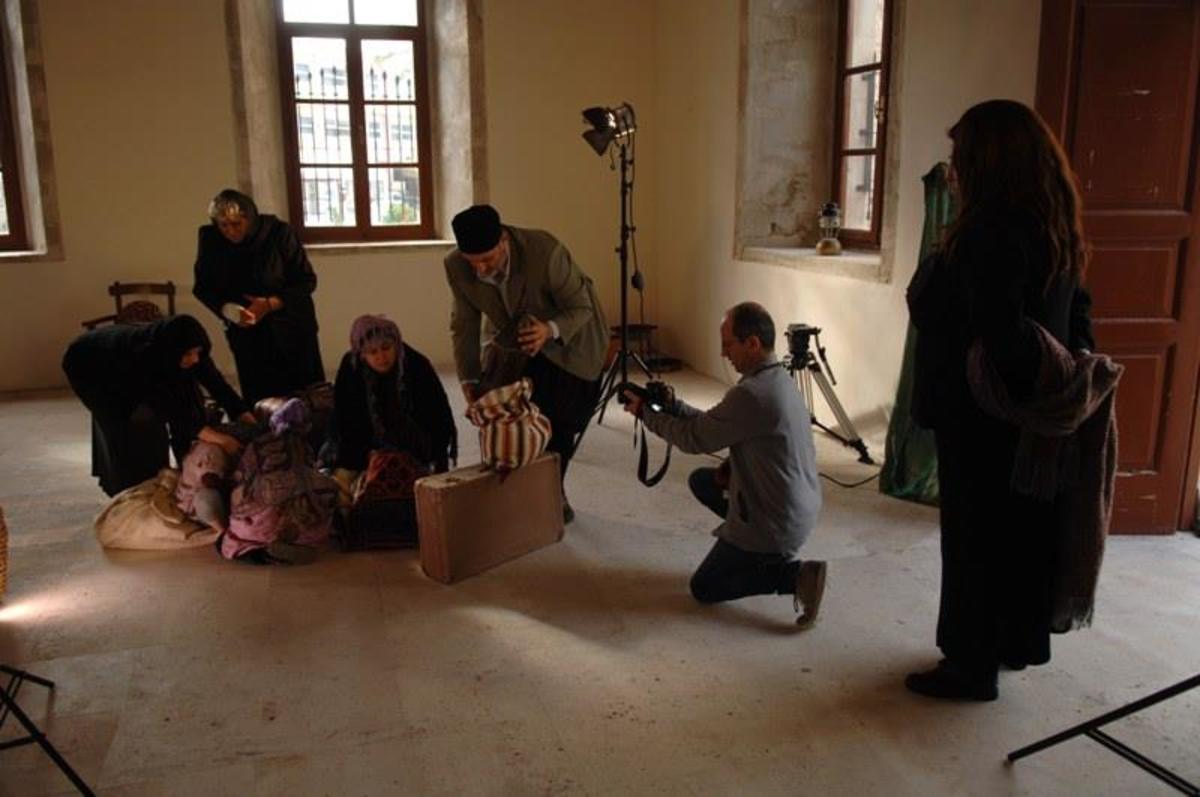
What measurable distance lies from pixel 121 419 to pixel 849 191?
404cm

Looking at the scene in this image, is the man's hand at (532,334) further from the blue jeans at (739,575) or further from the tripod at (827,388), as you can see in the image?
the tripod at (827,388)

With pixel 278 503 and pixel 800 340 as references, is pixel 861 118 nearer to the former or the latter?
pixel 800 340

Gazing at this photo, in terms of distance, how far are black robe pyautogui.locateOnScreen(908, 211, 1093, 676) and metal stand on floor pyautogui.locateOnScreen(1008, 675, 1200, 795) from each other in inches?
11.9

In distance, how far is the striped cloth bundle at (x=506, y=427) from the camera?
341cm

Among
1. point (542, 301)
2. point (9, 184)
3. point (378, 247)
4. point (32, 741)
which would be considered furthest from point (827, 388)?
point (9, 184)

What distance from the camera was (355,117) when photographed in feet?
23.7

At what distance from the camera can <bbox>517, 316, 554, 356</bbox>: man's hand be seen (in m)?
3.47

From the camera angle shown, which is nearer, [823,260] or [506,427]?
[506,427]

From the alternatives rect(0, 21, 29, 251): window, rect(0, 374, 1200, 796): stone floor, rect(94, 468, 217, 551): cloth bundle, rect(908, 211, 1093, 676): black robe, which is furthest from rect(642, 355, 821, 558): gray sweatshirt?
rect(0, 21, 29, 251): window

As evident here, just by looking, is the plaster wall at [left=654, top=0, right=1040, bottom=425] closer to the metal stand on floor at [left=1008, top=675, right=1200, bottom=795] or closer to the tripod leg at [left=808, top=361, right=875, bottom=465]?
the tripod leg at [left=808, top=361, right=875, bottom=465]

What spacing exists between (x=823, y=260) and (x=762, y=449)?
104 inches

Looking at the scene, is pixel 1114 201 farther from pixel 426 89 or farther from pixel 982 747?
pixel 426 89

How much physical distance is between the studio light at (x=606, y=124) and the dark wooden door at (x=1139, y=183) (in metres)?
2.31

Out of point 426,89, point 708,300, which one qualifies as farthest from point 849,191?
point 426,89
